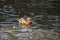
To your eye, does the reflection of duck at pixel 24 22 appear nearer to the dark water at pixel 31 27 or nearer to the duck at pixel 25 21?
the duck at pixel 25 21

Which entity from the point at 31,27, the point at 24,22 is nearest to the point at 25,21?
the point at 24,22

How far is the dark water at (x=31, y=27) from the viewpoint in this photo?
37.0 ft

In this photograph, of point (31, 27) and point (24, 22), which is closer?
point (31, 27)

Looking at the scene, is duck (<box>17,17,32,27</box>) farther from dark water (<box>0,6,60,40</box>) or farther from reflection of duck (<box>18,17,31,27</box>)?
dark water (<box>0,6,60,40</box>)

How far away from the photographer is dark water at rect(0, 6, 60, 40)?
Answer: 37.0 feet

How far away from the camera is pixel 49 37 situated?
36.8 feet

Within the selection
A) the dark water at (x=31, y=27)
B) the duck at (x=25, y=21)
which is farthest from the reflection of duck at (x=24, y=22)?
the dark water at (x=31, y=27)

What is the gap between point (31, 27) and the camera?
40.8ft

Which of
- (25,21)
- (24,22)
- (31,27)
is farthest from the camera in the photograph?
(25,21)

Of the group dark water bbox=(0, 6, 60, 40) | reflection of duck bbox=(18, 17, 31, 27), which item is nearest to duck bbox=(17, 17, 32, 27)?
reflection of duck bbox=(18, 17, 31, 27)

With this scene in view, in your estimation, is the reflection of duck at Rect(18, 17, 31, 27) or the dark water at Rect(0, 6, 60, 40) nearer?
the dark water at Rect(0, 6, 60, 40)

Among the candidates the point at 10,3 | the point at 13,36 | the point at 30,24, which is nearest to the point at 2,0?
the point at 10,3

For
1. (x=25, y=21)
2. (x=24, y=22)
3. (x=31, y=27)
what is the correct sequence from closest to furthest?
(x=31, y=27) → (x=24, y=22) → (x=25, y=21)

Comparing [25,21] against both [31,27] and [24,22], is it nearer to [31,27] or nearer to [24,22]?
[24,22]
